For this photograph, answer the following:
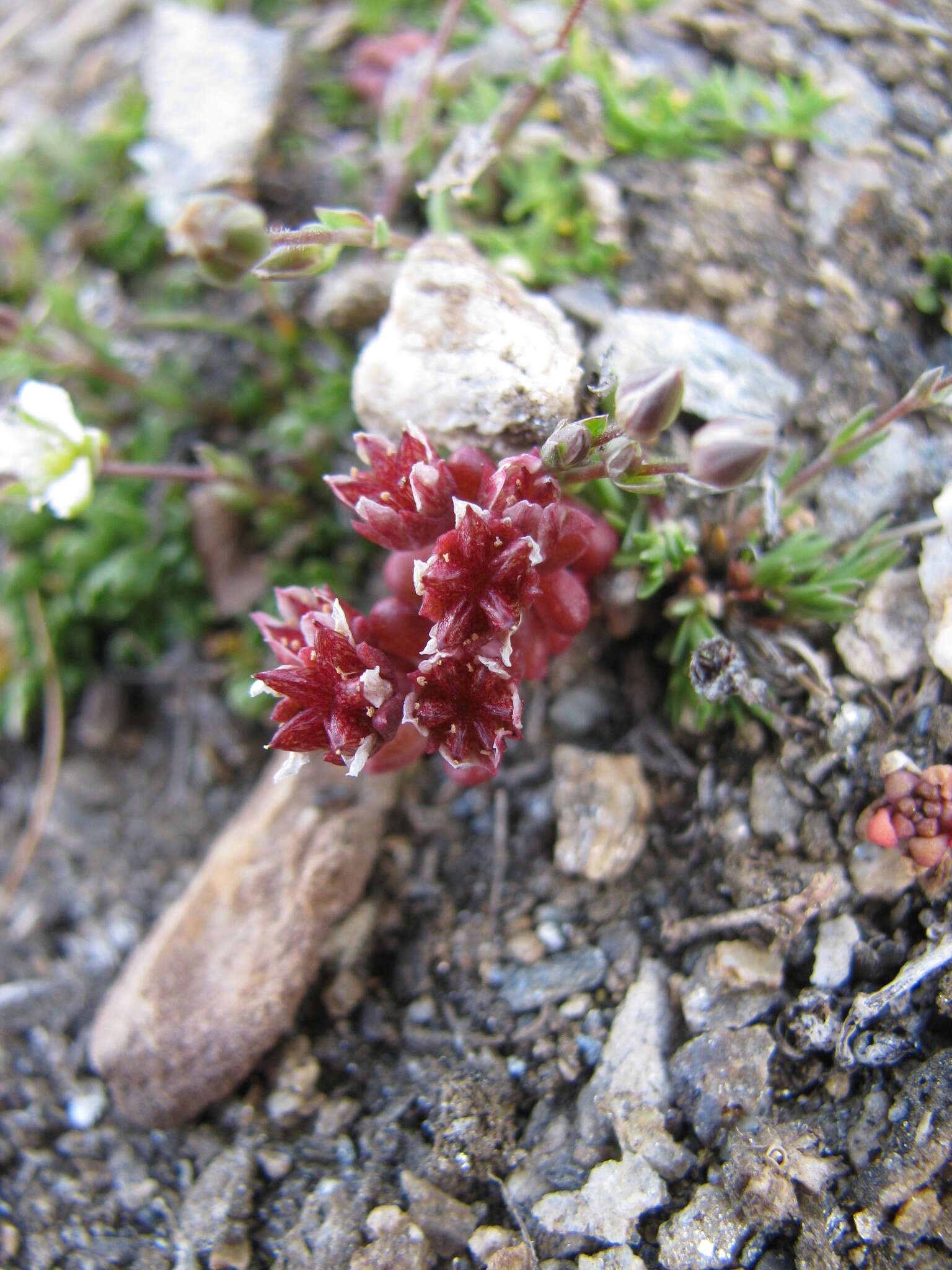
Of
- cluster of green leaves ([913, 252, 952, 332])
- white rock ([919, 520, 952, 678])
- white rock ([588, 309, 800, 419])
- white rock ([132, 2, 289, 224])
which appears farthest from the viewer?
white rock ([132, 2, 289, 224])

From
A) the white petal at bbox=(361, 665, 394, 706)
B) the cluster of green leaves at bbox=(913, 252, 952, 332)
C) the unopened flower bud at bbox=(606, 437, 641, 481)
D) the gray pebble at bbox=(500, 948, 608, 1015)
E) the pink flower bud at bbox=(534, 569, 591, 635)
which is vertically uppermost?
the cluster of green leaves at bbox=(913, 252, 952, 332)

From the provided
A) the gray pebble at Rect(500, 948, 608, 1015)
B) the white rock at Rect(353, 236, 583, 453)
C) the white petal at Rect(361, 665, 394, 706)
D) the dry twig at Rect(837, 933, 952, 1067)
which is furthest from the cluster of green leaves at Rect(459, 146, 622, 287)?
the dry twig at Rect(837, 933, 952, 1067)

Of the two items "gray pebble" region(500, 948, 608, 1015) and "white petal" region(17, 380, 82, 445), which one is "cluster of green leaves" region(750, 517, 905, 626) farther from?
"white petal" region(17, 380, 82, 445)

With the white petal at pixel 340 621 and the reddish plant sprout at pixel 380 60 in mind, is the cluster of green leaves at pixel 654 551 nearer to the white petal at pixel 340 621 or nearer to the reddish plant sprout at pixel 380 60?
the white petal at pixel 340 621

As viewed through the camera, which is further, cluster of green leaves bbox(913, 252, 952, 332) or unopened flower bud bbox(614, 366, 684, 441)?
cluster of green leaves bbox(913, 252, 952, 332)

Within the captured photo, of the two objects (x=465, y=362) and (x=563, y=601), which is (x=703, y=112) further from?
(x=563, y=601)

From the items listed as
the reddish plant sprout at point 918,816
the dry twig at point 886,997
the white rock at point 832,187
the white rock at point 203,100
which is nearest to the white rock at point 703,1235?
the dry twig at point 886,997
